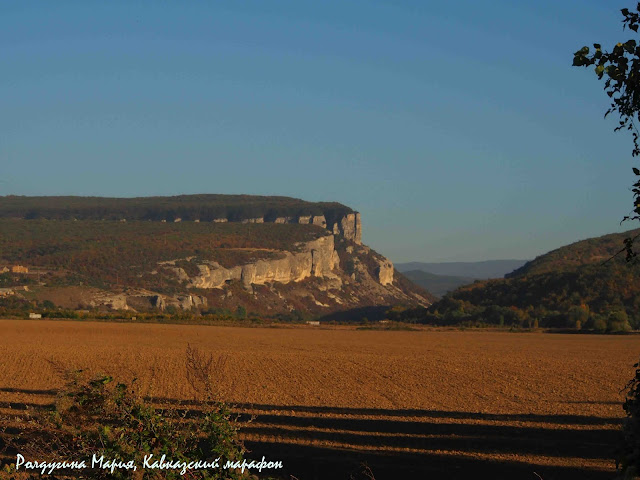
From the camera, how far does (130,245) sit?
417ft

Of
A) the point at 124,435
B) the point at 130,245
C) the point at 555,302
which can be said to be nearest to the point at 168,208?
the point at 130,245

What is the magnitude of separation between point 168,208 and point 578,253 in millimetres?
82253

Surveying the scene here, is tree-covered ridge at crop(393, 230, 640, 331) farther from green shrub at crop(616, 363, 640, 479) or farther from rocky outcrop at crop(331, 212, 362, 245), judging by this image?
rocky outcrop at crop(331, 212, 362, 245)

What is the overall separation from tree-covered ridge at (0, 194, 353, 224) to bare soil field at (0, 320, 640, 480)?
116 m

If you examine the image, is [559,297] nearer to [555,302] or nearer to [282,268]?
[555,302]

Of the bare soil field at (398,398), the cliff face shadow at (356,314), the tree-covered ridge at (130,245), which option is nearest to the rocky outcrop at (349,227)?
the tree-covered ridge at (130,245)

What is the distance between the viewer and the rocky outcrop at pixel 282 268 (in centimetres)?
12550

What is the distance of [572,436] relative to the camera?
15555 mm

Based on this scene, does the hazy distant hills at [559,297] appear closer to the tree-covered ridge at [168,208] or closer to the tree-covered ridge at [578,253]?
the tree-covered ridge at [578,253]

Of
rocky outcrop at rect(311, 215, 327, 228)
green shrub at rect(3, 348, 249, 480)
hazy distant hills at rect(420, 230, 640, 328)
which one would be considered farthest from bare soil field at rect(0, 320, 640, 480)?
rocky outcrop at rect(311, 215, 327, 228)

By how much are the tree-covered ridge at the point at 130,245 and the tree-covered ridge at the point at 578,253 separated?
1814 inches


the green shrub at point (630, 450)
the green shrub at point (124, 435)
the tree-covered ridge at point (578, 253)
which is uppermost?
the tree-covered ridge at point (578, 253)

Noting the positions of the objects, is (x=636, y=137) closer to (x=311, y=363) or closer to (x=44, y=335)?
(x=311, y=363)

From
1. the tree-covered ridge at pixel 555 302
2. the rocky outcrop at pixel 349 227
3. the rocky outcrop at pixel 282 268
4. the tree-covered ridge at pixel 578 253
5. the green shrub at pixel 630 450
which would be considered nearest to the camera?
the green shrub at pixel 630 450
